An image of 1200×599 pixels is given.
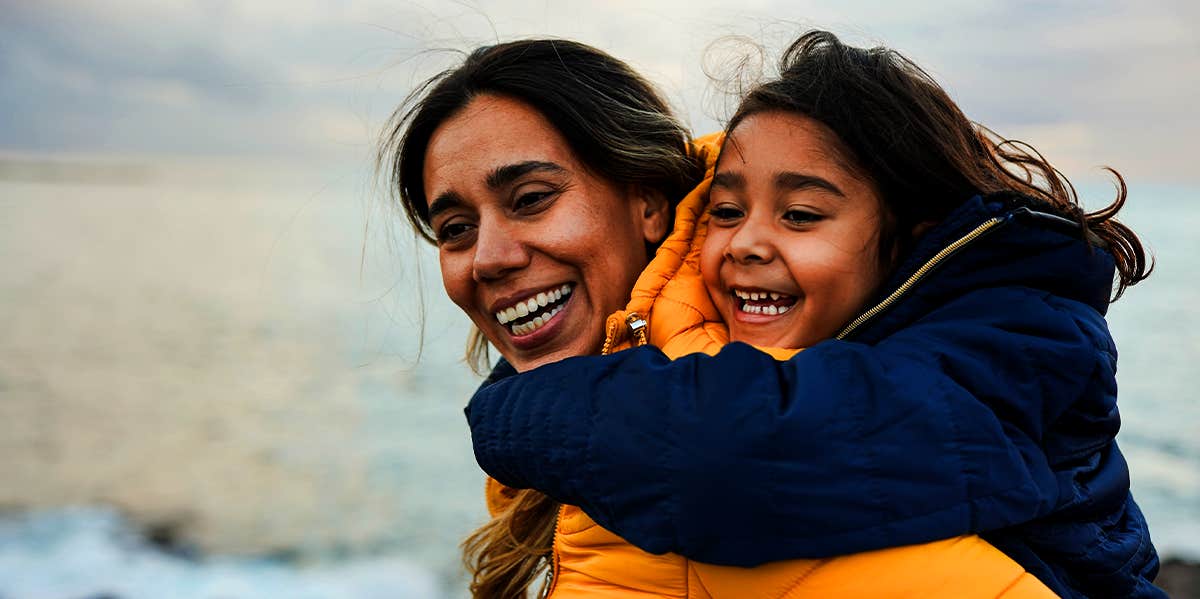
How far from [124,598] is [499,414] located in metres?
7.40

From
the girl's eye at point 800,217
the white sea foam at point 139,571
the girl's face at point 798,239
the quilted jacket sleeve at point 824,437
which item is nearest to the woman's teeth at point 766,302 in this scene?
the girl's face at point 798,239

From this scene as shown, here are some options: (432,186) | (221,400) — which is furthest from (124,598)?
(221,400)

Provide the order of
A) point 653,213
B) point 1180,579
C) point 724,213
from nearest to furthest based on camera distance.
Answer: point 724,213, point 653,213, point 1180,579

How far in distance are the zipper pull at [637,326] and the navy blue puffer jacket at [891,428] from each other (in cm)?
36

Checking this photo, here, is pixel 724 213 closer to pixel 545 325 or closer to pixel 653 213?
pixel 653 213

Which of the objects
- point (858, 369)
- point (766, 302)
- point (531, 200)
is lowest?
point (858, 369)

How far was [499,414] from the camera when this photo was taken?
207cm

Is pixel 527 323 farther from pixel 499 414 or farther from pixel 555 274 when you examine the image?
pixel 499 414

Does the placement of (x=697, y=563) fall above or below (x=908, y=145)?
below

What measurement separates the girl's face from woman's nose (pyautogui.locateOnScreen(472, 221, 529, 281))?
0.60 m

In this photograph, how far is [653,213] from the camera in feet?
9.34

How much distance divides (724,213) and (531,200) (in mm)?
555

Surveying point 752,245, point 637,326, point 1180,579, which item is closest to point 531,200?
point 637,326

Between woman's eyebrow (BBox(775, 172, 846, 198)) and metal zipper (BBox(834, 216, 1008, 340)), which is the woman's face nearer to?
woman's eyebrow (BBox(775, 172, 846, 198))
